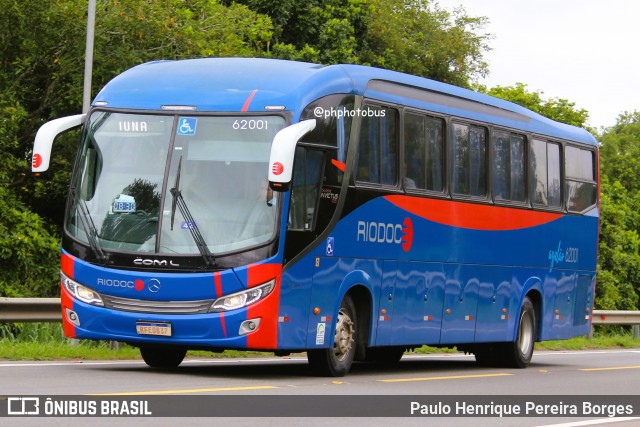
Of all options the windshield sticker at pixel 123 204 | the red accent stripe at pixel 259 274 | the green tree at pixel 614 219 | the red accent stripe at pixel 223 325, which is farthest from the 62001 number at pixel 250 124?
the green tree at pixel 614 219

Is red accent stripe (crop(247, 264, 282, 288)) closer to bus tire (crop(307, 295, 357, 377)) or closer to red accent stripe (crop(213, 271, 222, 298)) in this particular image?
red accent stripe (crop(213, 271, 222, 298))

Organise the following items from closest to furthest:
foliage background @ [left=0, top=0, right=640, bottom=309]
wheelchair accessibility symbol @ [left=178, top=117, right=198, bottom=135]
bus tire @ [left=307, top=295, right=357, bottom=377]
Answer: wheelchair accessibility symbol @ [left=178, top=117, right=198, bottom=135] < bus tire @ [left=307, top=295, right=357, bottom=377] < foliage background @ [left=0, top=0, right=640, bottom=309]

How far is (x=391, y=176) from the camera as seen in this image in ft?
55.4

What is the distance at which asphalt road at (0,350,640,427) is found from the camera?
439 inches

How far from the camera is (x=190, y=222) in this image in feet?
47.2

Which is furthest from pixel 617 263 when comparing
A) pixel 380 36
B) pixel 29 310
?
pixel 29 310

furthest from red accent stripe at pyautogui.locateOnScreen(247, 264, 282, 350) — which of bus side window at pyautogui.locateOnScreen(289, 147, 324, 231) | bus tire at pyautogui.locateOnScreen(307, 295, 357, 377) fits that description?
bus tire at pyautogui.locateOnScreen(307, 295, 357, 377)

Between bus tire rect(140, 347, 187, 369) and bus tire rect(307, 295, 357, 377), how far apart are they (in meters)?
1.62

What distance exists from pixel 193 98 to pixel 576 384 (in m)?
5.96

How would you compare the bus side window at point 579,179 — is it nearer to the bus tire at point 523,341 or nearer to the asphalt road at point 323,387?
the bus tire at point 523,341

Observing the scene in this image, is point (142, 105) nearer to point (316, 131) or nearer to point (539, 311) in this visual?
point (316, 131)

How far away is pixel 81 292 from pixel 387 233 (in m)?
4.04

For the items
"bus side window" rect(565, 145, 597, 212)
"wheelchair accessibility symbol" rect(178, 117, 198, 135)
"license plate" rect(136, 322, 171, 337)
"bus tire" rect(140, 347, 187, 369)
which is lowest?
"bus tire" rect(140, 347, 187, 369)

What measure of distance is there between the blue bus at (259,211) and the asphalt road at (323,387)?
488 mm
